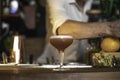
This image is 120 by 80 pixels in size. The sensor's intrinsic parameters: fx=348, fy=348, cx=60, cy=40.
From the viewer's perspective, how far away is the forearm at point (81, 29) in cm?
256

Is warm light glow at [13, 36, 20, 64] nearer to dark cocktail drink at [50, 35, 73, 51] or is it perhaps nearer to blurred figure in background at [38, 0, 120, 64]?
blurred figure in background at [38, 0, 120, 64]

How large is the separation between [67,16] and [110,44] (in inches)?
23.8

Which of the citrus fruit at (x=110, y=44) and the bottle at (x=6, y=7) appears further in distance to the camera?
the bottle at (x=6, y=7)

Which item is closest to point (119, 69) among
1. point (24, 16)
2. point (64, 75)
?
point (64, 75)

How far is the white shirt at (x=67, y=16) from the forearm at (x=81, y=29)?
5cm

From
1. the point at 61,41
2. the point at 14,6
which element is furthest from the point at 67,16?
the point at 14,6

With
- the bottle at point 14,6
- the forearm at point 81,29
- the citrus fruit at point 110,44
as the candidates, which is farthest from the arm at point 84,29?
the bottle at point 14,6

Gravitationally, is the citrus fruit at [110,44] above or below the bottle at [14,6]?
below

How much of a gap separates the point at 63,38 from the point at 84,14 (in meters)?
1.09

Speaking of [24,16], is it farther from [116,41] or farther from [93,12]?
[116,41]

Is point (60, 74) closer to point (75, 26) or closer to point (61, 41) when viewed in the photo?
point (61, 41)

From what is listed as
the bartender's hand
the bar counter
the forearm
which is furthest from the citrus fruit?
the bar counter

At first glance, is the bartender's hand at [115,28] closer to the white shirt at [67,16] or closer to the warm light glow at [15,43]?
the white shirt at [67,16]

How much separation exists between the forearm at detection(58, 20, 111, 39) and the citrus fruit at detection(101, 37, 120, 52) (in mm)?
156
